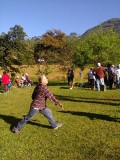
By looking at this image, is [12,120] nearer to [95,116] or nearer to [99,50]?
[95,116]

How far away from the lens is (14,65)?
222ft

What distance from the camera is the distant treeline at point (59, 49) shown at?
48.7 metres

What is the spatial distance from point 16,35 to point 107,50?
22.9 metres

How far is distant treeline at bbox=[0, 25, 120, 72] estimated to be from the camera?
48.7m

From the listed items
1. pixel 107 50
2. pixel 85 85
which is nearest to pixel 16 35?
pixel 107 50

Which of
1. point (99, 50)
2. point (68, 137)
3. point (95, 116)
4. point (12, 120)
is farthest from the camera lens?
point (99, 50)

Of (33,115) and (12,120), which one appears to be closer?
(33,115)

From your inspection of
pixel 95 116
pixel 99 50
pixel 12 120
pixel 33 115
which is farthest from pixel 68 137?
pixel 99 50

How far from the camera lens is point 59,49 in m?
85.6

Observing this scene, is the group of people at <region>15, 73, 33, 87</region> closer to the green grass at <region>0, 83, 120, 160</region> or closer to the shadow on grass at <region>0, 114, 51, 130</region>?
the green grass at <region>0, 83, 120, 160</region>

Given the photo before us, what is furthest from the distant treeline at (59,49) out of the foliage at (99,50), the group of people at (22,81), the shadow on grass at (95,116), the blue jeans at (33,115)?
the blue jeans at (33,115)

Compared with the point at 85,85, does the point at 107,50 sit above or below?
above

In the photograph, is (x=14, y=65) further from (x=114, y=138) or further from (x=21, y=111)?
(x=114, y=138)

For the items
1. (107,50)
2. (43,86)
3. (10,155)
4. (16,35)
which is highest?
(16,35)
